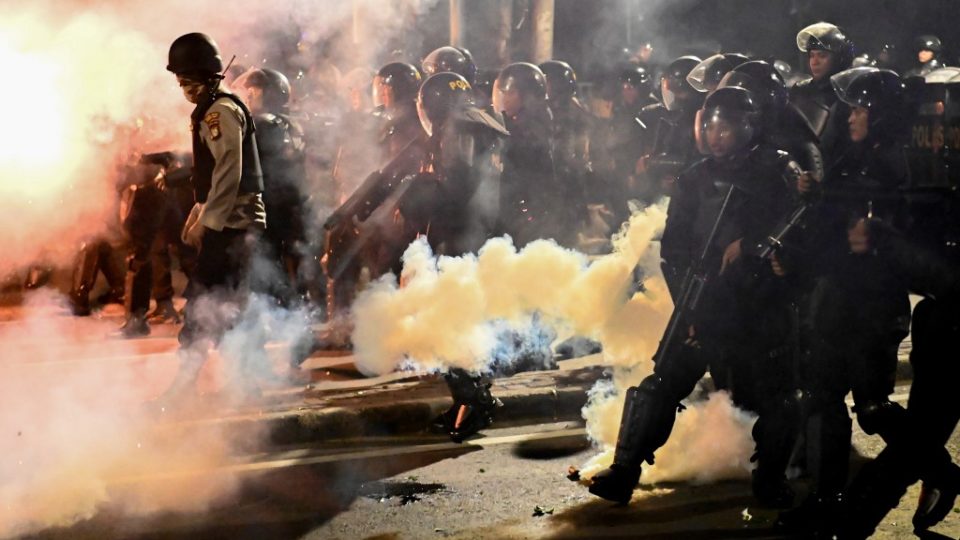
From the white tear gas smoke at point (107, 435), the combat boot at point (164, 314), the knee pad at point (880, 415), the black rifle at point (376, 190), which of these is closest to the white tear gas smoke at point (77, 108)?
the combat boot at point (164, 314)

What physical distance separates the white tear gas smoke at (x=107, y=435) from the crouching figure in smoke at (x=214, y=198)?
128 mm

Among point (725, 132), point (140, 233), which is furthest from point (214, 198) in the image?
point (140, 233)

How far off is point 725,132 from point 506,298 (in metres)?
2.18

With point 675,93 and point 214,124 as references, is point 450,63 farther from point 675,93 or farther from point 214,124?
point 214,124

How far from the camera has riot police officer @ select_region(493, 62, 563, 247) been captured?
8.62 metres

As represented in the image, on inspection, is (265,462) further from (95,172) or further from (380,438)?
(95,172)

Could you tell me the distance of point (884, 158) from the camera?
5.18 m

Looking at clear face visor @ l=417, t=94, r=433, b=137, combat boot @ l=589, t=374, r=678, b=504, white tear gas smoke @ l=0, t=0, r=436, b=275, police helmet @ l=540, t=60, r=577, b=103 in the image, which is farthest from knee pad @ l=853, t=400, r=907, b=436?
police helmet @ l=540, t=60, r=577, b=103

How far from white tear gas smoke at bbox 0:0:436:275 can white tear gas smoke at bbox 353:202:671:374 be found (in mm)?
2989

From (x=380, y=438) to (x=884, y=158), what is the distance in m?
3.33

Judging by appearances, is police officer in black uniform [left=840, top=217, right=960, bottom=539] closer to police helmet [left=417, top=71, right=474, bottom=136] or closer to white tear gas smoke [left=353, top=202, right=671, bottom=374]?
white tear gas smoke [left=353, top=202, right=671, bottom=374]

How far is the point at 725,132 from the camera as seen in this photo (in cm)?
518

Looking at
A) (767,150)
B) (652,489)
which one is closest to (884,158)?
(767,150)

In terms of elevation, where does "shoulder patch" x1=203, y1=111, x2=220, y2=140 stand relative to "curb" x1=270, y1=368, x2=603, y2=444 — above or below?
above
